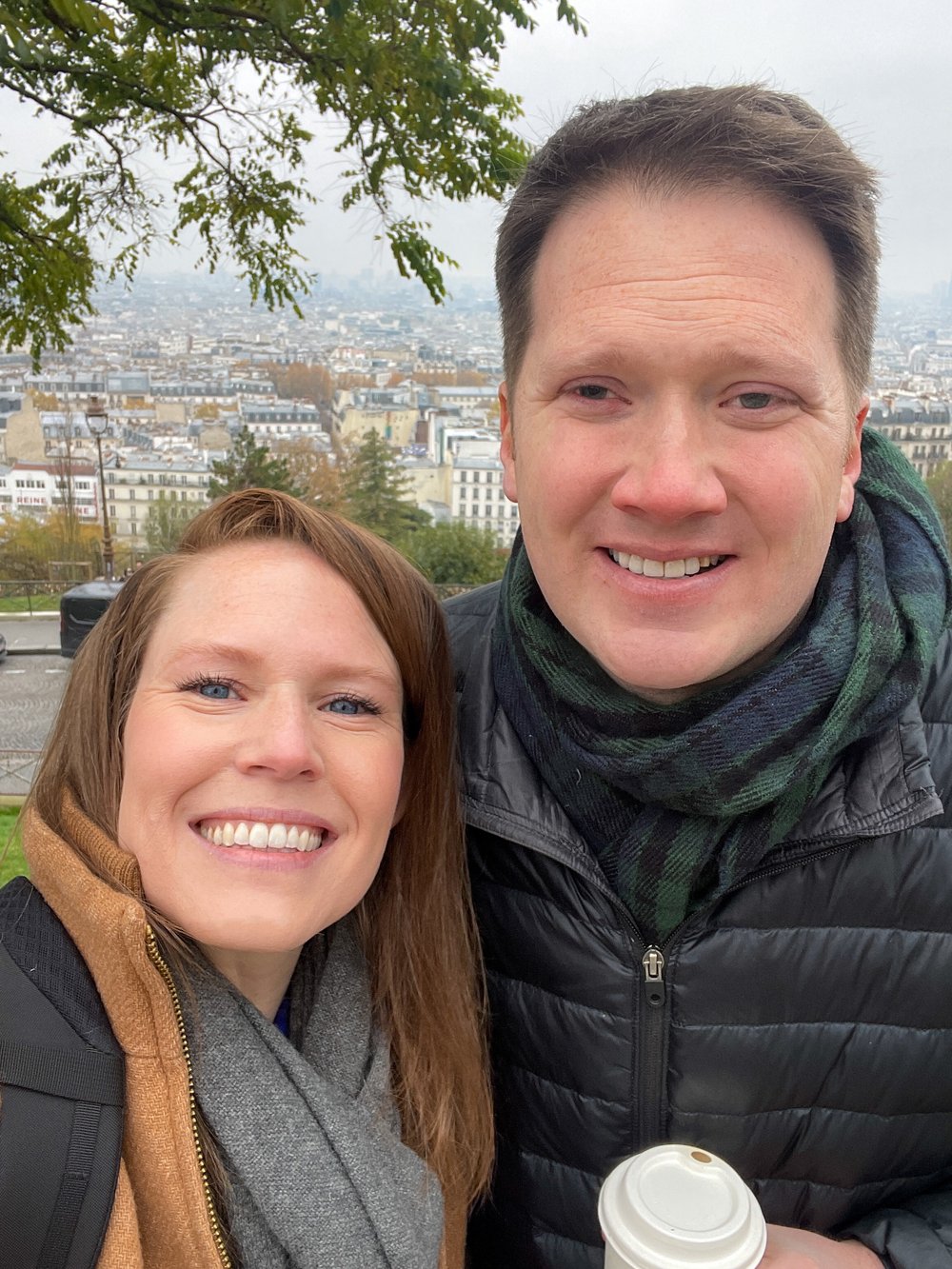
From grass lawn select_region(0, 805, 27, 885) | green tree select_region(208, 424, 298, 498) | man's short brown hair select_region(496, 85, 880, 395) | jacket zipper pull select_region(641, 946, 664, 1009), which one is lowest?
grass lawn select_region(0, 805, 27, 885)

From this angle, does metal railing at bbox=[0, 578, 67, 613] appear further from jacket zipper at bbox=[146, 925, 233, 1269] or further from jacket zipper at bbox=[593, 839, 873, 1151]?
jacket zipper at bbox=[593, 839, 873, 1151]

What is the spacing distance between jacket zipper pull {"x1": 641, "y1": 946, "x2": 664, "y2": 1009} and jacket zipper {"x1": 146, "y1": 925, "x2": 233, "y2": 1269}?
771mm

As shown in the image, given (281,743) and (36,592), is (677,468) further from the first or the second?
(36,592)

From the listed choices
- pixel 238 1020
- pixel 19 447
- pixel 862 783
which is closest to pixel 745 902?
pixel 862 783

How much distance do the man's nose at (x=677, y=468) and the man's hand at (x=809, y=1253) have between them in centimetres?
116

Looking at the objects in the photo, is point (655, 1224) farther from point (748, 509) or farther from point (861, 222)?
point (861, 222)

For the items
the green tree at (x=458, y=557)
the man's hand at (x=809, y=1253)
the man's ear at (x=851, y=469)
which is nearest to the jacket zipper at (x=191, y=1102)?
the man's hand at (x=809, y=1253)

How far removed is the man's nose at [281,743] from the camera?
1.49m

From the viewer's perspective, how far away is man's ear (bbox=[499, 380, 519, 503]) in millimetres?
1728

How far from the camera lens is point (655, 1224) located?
1090 millimetres

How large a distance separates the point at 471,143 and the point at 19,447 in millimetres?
81593

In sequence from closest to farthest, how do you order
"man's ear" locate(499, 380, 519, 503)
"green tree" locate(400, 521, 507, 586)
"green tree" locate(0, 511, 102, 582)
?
"man's ear" locate(499, 380, 519, 503) → "green tree" locate(400, 521, 507, 586) → "green tree" locate(0, 511, 102, 582)

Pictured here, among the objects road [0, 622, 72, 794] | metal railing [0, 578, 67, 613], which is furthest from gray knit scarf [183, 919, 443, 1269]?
metal railing [0, 578, 67, 613]

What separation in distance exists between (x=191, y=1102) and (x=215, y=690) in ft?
2.11
